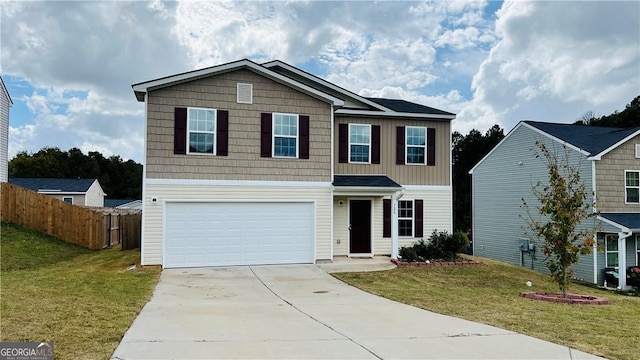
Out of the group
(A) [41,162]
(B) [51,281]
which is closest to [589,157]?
(B) [51,281]

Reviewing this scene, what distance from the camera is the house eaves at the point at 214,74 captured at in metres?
14.5

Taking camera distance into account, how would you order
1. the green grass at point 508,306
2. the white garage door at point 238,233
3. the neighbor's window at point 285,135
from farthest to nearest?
1. the neighbor's window at point 285,135
2. the white garage door at point 238,233
3. the green grass at point 508,306

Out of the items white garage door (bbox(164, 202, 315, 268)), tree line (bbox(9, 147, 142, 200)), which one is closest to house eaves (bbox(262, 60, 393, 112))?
white garage door (bbox(164, 202, 315, 268))

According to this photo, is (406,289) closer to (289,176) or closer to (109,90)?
(289,176)

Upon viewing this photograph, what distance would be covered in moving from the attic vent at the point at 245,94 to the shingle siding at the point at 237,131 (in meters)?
0.13

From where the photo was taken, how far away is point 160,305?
30.3 ft

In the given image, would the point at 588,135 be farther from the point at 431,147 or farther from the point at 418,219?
the point at 418,219

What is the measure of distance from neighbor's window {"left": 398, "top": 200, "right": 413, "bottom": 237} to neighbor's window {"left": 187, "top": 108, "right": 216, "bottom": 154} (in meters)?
7.31

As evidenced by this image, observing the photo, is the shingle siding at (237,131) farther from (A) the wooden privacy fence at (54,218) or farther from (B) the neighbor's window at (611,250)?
(B) the neighbor's window at (611,250)

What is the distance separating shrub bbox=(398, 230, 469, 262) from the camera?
55.8ft

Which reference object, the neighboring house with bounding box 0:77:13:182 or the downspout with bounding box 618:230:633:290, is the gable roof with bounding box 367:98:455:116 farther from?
the neighboring house with bounding box 0:77:13:182

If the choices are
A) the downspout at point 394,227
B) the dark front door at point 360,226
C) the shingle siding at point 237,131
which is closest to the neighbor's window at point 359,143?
the dark front door at point 360,226

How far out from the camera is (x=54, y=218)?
68.5 feet

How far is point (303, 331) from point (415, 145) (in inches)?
490
